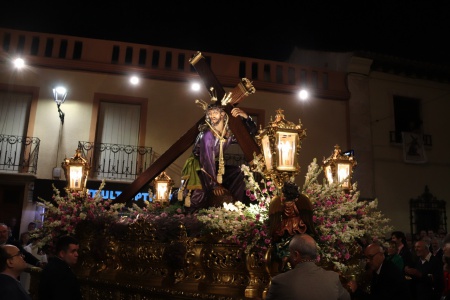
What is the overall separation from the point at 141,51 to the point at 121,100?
188 cm

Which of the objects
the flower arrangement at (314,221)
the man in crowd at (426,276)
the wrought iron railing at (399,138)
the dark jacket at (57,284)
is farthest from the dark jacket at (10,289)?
the wrought iron railing at (399,138)

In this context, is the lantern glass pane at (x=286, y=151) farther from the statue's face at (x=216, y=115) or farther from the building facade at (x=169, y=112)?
the building facade at (x=169, y=112)

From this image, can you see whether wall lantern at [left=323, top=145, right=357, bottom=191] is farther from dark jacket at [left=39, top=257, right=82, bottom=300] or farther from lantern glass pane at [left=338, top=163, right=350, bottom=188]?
dark jacket at [left=39, top=257, right=82, bottom=300]

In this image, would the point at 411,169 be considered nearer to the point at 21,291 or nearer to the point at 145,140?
the point at 145,140

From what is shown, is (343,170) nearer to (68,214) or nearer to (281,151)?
(281,151)

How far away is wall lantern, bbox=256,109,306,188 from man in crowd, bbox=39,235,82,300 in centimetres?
224

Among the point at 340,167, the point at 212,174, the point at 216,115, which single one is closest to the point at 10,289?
the point at 212,174

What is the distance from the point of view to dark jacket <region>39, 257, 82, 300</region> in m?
4.15

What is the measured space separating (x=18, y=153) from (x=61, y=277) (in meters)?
11.1

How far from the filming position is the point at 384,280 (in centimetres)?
455

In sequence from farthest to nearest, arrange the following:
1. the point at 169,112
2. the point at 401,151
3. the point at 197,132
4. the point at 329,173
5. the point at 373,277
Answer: the point at 401,151 → the point at 169,112 → the point at 197,132 → the point at 329,173 → the point at 373,277

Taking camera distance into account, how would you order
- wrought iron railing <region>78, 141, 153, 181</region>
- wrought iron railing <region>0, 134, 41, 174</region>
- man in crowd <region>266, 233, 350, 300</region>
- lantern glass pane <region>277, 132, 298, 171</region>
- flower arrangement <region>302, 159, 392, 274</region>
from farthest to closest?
wrought iron railing <region>78, 141, 153, 181</region>, wrought iron railing <region>0, 134, 41, 174</region>, lantern glass pane <region>277, 132, 298, 171</region>, flower arrangement <region>302, 159, 392, 274</region>, man in crowd <region>266, 233, 350, 300</region>

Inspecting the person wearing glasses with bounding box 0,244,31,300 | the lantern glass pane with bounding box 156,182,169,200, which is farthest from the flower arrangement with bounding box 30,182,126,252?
the person wearing glasses with bounding box 0,244,31,300

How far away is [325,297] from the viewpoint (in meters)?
3.10
